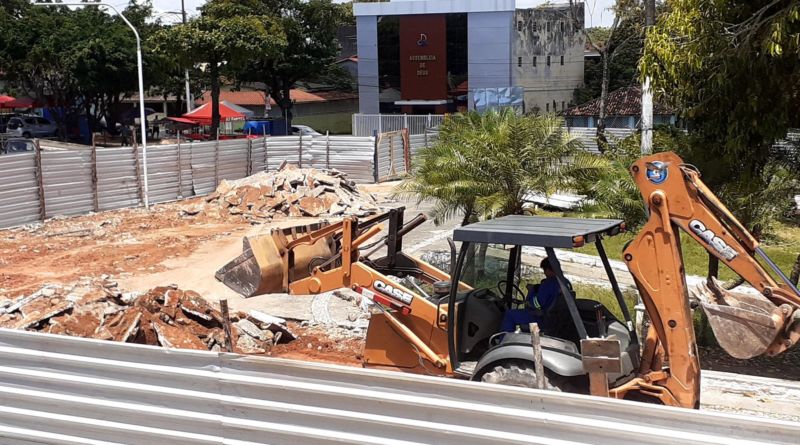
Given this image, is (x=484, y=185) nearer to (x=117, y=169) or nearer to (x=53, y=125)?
(x=117, y=169)

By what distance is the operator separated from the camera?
6.90 metres

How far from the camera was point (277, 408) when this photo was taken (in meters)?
4.92

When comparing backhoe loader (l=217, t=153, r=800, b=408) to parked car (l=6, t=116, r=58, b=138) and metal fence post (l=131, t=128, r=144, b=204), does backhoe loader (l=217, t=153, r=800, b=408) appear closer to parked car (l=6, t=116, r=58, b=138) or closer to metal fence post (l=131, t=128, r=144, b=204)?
metal fence post (l=131, t=128, r=144, b=204)

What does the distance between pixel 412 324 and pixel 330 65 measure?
54085 millimetres

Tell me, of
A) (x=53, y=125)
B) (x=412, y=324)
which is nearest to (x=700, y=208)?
(x=412, y=324)

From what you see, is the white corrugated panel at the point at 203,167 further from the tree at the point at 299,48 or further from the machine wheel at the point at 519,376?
the tree at the point at 299,48

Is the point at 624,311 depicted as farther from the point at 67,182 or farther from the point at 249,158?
the point at 249,158

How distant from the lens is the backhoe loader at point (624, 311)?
6.39m

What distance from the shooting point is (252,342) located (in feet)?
35.0

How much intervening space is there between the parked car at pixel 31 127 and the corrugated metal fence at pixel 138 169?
2526 cm

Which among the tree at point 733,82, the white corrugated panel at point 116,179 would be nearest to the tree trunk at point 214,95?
the white corrugated panel at point 116,179

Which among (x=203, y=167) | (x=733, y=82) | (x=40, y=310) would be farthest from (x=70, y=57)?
(x=733, y=82)

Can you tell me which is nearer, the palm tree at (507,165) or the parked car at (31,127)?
the palm tree at (507,165)

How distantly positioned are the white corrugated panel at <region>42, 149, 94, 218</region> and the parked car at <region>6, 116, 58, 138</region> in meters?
29.0
